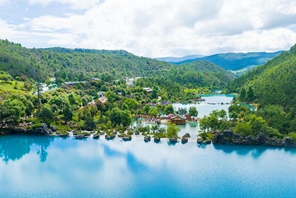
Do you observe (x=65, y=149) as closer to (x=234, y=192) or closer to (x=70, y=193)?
(x=70, y=193)

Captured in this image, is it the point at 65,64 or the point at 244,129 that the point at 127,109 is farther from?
the point at 65,64

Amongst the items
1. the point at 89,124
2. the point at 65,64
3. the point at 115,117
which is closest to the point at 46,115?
the point at 89,124

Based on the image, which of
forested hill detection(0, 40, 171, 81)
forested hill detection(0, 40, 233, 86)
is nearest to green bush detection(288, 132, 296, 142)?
forested hill detection(0, 40, 233, 86)

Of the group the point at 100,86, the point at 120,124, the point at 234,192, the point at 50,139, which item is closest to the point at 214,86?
the point at 100,86

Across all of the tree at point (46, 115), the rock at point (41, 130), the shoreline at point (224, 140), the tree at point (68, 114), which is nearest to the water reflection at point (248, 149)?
the shoreline at point (224, 140)

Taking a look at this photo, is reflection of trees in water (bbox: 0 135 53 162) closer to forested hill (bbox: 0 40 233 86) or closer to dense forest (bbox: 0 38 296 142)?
dense forest (bbox: 0 38 296 142)
